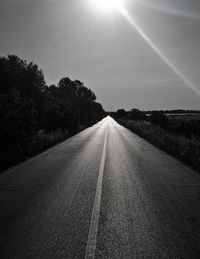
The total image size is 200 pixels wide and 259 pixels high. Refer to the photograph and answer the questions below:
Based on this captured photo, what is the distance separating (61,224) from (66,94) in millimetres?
69099

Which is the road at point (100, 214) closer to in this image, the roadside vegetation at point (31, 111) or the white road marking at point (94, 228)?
the white road marking at point (94, 228)

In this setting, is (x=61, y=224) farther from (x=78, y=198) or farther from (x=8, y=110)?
(x=8, y=110)

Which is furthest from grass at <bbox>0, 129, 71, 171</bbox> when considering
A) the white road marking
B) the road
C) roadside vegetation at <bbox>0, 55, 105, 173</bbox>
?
the white road marking

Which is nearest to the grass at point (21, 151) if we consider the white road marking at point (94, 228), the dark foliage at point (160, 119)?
the white road marking at point (94, 228)

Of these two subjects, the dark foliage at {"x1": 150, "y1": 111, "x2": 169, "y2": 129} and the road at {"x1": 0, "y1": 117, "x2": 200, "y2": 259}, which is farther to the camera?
the dark foliage at {"x1": 150, "y1": 111, "x2": 169, "y2": 129}

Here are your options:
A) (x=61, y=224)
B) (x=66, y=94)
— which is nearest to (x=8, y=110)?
(x=61, y=224)

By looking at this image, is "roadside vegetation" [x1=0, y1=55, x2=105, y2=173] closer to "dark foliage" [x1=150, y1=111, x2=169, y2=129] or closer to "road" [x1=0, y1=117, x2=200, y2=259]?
"road" [x1=0, y1=117, x2=200, y2=259]

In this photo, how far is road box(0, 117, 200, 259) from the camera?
405 centimetres

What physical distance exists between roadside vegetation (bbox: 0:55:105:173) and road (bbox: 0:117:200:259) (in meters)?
4.64

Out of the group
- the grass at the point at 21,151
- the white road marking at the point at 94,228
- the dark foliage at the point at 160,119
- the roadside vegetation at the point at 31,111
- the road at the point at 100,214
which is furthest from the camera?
the dark foliage at the point at 160,119

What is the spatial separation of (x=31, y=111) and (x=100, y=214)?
12493 mm

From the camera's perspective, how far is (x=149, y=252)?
3916 mm

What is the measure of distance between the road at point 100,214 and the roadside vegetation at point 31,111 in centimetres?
464

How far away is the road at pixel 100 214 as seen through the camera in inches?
159
